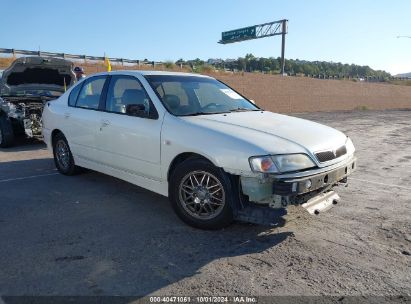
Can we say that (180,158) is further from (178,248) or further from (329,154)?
(329,154)

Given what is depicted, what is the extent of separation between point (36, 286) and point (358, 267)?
2586 millimetres

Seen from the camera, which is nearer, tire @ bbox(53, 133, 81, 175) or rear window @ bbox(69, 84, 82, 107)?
rear window @ bbox(69, 84, 82, 107)

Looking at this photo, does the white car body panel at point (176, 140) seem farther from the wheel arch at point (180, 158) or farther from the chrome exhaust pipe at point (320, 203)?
the chrome exhaust pipe at point (320, 203)

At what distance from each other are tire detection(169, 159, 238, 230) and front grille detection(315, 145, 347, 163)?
92 centimetres

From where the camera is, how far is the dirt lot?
330 centimetres

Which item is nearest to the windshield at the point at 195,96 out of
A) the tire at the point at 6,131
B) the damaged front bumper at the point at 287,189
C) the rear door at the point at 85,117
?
the rear door at the point at 85,117

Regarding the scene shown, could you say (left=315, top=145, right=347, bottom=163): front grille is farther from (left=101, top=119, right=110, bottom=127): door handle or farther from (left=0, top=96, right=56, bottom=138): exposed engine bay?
(left=0, top=96, right=56, bottom=138): exposed engine bay

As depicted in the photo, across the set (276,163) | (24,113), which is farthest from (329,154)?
(24,113)

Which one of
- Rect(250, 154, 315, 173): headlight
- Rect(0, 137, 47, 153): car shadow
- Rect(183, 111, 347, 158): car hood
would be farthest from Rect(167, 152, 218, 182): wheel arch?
Rect(0, 137, 47, 153): car shadow

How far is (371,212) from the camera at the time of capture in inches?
202

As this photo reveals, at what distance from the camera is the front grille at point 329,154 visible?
4.22m

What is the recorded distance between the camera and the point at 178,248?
397cm

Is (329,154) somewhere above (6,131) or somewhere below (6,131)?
above

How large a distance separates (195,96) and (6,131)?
5.90 m
